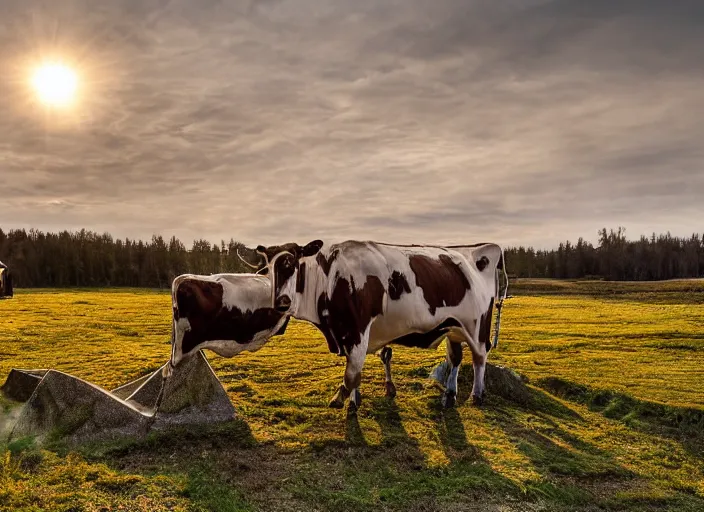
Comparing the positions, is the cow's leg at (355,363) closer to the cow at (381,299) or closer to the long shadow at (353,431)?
the cow at (381,299)

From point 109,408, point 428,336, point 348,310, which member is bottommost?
point 109,408

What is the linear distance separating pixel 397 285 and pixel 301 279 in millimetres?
1916

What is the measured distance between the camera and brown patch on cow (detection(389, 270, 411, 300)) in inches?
399

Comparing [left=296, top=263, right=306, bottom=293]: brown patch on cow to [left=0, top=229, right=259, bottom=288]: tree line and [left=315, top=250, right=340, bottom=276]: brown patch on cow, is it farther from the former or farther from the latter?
[left=0, top=229, right=259, bottom=288]: tree line

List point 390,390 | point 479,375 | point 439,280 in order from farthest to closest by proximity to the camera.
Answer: point 390,390
point 479,375
point 439,280

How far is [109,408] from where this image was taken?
28.8 feet

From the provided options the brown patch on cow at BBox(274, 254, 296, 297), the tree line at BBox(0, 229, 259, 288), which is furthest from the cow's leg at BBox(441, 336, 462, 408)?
the tree line at BBox(0, 229, 259, 288)

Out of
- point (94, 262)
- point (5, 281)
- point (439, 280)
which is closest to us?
point (439, 280)

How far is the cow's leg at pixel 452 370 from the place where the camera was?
36.2ft

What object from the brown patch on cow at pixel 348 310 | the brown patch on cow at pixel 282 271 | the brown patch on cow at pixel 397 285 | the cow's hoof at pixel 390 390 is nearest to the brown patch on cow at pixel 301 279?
the brown patch on cow at pixel 282 271

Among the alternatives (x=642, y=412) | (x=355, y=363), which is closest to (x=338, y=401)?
(x=355, y=363)

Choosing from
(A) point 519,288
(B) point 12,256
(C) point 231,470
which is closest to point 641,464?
(C) point 231,470

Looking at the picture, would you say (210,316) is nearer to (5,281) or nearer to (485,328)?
(485,328)

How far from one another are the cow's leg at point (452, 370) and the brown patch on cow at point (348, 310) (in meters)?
2.69
